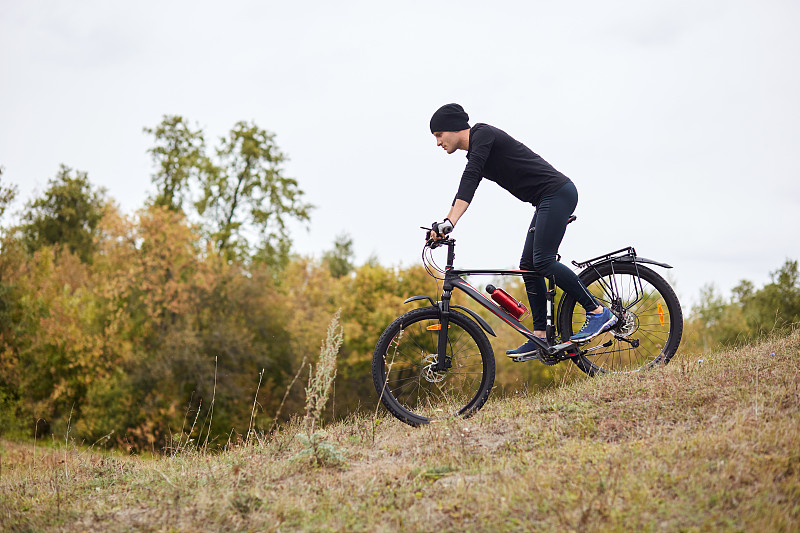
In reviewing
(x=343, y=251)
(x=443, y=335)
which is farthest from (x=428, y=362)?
(x=343, y=251)

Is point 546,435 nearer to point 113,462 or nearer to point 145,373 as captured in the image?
point 113,462

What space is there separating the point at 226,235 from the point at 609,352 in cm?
2683

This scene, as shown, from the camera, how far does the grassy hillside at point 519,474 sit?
131 inches

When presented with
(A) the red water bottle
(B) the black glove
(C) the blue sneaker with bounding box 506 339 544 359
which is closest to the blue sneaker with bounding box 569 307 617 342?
(C) the blue sneaker with bounding box 506 339 544 359

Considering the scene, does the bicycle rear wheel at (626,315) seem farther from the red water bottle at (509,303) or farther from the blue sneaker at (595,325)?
the red water bottle at (509,303)

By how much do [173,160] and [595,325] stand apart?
97.5ft

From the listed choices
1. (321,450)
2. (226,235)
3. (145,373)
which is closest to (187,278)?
(226,235)

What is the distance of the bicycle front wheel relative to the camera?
507cm

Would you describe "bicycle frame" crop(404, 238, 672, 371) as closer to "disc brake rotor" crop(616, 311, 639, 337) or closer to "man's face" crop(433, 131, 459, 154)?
"disc brake rotor" crop(616, 311, 639, 337)

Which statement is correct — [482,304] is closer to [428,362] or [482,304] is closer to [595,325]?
[428,362]

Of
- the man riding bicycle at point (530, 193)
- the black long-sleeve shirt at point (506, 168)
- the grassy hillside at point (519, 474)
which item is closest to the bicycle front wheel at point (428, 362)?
the grassy hillside at point (519, 474)

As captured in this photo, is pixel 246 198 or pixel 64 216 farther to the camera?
pixel 64 216

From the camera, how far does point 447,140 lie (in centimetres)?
532

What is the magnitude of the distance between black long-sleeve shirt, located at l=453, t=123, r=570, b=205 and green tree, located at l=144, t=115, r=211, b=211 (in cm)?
2810
